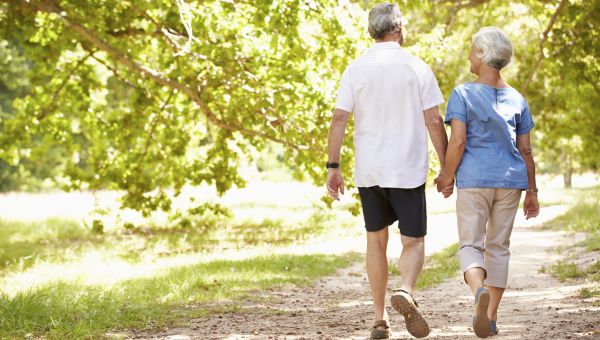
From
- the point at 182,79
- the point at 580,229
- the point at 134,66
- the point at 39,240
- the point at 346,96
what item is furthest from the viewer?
the point at 39,240

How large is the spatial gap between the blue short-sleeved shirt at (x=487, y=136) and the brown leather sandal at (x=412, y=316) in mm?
892

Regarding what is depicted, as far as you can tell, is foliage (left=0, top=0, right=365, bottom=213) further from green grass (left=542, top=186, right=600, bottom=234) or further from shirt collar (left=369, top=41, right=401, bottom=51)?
shirt collar (left=369, top=41, right=401, bottom=51)

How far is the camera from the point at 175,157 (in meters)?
19.4

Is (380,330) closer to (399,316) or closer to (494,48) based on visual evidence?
(399,316)

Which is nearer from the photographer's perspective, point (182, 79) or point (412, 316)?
point (412, 316)

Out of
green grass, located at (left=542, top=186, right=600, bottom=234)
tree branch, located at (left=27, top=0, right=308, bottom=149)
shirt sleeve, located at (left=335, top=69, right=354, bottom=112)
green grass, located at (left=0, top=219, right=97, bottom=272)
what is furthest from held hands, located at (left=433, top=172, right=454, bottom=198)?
green grass, located at (left=0, top=219, right=97, bottom=272)

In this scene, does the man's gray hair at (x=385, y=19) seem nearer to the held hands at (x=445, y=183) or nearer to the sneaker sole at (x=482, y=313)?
the held hands at (x=445, y=183)

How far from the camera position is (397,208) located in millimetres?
5613

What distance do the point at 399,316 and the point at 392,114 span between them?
241cm

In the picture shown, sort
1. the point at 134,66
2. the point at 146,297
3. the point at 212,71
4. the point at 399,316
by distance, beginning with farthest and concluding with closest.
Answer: the point at 212,71 → the point at 134,66 → the point at 146,297 → the point at 399,316

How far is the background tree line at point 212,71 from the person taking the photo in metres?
13.3

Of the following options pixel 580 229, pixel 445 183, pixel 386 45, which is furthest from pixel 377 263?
pixel 580 229

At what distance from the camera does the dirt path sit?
19.7 ft

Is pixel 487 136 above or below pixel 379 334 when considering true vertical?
above
